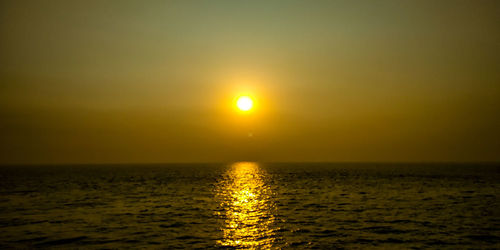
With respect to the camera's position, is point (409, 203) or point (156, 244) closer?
point (156, 244)

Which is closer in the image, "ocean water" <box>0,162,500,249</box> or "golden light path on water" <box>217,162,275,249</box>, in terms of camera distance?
"ocean water" <box>0,162,500,249</box>

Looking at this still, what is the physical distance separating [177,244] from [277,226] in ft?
35.6

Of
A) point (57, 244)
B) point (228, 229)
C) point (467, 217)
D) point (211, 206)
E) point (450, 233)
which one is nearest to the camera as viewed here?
point (57, 244)

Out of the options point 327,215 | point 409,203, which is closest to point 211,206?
point 327,215

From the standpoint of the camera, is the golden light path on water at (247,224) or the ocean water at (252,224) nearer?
the ocean water at (252,224)

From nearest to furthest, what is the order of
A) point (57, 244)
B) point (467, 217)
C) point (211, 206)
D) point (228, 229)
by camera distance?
point (57, 244) < point (228, 229) < point (467, 217) < point (211, 206)

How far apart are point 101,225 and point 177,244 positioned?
11767 mm

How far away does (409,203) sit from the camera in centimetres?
5184

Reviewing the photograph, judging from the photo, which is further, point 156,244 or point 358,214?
point 358,214

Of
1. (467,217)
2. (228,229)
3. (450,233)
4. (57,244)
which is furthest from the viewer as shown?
(467,217)

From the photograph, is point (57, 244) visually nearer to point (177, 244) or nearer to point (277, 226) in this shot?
point (177, 244)

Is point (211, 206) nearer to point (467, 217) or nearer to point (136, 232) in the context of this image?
point (136, 232)

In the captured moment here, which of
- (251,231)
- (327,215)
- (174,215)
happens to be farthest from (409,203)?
(174,215)

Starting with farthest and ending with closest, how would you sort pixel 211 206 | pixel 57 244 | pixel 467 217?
pixel 211 206
pixel 467 217
pixel 57 244
